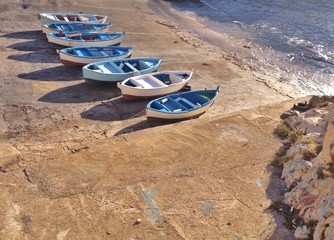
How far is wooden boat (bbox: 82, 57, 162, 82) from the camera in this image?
2017 centimetres

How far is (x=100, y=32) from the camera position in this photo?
85.4ft

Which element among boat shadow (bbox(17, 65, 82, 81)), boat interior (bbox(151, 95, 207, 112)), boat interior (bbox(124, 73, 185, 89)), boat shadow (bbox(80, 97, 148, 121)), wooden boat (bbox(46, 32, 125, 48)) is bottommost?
boat shadow (bbox(80, 97, 148, 121))

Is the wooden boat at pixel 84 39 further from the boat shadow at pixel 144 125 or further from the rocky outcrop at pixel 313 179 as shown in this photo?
the rocky outcrop at pixel 313 179

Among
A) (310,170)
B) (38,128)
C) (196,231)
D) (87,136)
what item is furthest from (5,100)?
(310,170)

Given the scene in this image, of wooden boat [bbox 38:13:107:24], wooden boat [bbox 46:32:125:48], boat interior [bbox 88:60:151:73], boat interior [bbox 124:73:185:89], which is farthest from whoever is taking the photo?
wooden boat [bbox 38:13:107:24]

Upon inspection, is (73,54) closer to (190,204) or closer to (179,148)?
(179,148)

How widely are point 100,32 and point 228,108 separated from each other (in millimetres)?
10666

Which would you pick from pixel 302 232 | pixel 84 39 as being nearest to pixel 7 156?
pixel 302 232

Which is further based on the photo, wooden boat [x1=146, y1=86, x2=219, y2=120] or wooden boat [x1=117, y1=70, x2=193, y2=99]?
wooden boat [x1=117, y1=70, x2=193, y2=99]

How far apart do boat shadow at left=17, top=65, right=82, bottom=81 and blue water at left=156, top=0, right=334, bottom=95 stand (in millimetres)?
11938

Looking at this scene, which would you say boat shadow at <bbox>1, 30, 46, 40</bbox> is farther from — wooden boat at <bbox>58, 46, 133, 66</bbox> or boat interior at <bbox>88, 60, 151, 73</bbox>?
boat interior at <bbox>88, 60, 151, 73</bbox>

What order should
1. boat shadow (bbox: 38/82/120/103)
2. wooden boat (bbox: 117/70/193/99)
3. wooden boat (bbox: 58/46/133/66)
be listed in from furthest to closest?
1. wooden boat (bbox: 58/46/133/66)
2. boat shadow (bbox: 38/82/120/103)
3. wooden boat (bbox: 117/70/193/99)

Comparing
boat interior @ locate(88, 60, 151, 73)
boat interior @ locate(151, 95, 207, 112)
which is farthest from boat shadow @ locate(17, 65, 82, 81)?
boat interior @ locate(151, 95, 207, 112)

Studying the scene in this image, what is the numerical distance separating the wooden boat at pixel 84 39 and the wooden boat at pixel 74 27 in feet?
4.32
